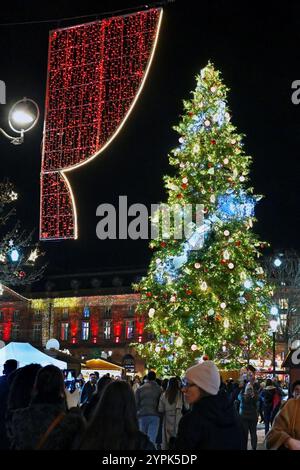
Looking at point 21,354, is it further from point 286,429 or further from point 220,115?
point 286,429

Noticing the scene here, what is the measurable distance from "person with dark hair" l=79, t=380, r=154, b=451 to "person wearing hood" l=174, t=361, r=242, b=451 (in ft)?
1.39

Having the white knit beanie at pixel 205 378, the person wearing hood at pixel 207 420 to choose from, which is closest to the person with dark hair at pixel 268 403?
the white knit beanie at pixel 205 378

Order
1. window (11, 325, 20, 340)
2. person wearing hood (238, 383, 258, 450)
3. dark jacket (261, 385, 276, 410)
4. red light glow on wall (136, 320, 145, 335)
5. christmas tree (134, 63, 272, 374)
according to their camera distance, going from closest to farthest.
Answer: person wearing hood (238, 383, 258, 450), dark jacket (261, 385, 276, 410), christmas tree (134, 63, 272, 374), red light glow on wall (136, 320, 145, 335), window (11, 325, 20, 340)

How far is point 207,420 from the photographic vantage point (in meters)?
5.03

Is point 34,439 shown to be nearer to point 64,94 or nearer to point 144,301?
point 64,94

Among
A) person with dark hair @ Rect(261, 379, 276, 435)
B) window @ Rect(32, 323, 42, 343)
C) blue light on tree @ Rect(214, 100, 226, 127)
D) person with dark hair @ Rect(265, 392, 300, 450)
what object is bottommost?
person with dark hair @ Rect(261, 379, 276, 435)

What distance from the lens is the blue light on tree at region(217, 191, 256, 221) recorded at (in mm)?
25594

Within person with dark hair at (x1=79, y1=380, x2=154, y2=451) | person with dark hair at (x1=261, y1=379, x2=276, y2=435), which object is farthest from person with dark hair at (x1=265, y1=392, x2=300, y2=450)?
person with dark hair at (x1=261, y1=379, x2=276, y2=435)

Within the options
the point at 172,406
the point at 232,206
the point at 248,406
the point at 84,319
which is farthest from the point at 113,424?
the point at 84,319

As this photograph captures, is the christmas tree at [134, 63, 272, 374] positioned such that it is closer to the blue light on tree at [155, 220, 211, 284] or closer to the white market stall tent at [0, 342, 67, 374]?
the blue light on tree at [155, 220, 211, 284]

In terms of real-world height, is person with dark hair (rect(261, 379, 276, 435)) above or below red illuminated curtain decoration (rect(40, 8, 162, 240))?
below

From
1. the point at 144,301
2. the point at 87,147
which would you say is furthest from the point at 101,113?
the point at 144,301

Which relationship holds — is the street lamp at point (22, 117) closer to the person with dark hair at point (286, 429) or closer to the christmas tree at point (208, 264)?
the person with dark hair at point (286, 429)

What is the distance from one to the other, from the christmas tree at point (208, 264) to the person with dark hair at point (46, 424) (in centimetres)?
1948
